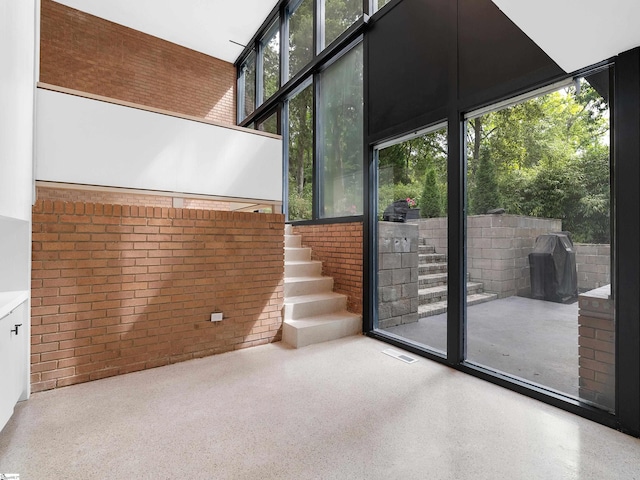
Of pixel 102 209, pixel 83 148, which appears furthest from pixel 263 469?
pixel 83 148

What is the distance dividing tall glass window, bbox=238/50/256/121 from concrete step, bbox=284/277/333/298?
434 centimetres

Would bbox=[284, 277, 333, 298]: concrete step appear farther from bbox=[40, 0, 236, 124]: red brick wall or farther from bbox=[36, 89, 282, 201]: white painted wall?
bbox=[40, 0, 236, 124]: red brick wall

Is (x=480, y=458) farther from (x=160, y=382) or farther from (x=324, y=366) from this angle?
(x=160, y=382)

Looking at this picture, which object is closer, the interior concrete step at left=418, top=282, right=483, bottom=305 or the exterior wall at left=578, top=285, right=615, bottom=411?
the exterior wall at left=578, top=285, right=615, bottom=411

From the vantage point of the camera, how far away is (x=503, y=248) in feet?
8.70

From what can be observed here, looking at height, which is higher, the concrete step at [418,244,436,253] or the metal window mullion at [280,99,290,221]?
the metal window mullion at [280,99,290,221]

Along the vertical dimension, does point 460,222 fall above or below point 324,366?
above

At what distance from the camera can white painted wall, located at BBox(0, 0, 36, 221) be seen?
171 cm

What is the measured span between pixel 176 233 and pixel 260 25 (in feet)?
16.8

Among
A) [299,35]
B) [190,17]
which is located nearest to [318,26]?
[299,35]

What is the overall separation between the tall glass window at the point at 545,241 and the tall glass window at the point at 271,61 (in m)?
4.29

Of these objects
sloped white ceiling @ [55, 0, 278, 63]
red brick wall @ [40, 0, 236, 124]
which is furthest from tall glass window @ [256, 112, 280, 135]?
sloped white ceiling @ [55, 0, 278, 63]

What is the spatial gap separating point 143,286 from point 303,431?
1880 mm

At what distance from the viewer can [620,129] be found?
78.6 inches
